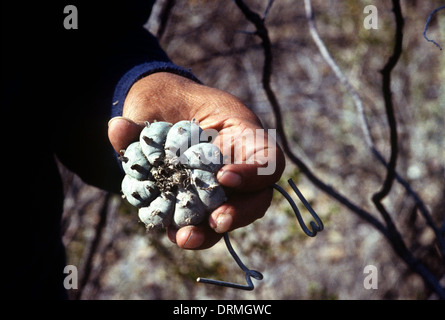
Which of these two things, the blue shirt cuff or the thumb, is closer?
the thumb

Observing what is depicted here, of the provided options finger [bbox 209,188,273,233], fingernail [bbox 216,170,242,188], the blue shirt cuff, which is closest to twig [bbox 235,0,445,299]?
the blue shirt cuff

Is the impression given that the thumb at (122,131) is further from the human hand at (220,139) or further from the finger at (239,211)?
the finger at (239,211)

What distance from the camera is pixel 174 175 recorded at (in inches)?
49.7

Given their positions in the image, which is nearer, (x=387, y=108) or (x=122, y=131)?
(x=122, y=131)

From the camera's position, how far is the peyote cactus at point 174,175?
1.25 m

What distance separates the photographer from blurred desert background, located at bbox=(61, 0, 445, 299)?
2.95 m

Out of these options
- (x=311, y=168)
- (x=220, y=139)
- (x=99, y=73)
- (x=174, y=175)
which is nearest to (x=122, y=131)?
(x=174, y=175)

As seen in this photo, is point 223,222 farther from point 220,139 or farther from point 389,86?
point 389,86

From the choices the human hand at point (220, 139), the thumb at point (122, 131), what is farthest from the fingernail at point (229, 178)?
the thumb at point (122, 131)

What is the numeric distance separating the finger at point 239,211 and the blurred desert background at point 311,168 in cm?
171

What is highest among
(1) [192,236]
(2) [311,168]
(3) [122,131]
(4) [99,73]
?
(3) [122,131]

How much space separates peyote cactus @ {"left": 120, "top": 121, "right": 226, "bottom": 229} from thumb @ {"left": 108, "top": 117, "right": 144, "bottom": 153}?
0.06 m

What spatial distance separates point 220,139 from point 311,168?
1.83 meters

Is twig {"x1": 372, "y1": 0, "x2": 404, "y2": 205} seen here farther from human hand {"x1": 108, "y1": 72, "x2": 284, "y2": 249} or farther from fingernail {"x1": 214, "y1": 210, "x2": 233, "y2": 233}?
fingernail {"x1": 214, "y1": 210, "x2": 233, "y2": 233}
